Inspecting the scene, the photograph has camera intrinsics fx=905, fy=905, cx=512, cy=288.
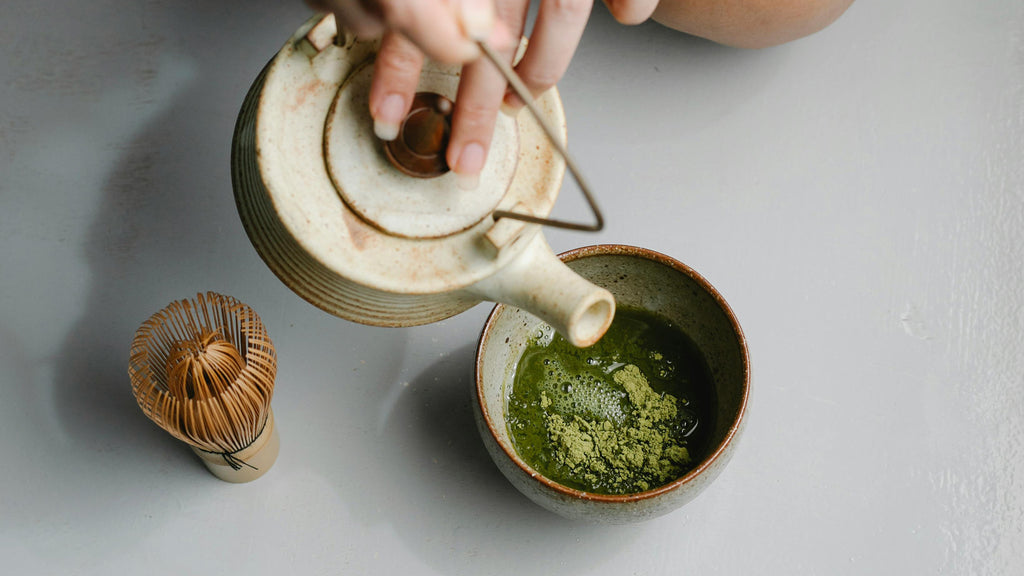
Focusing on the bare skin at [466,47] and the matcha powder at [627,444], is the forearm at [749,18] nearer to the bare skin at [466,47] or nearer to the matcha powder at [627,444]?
the bare skin at [466,47]

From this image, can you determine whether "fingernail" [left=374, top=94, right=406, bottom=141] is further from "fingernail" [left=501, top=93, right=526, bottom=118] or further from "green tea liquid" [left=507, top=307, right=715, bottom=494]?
"green tea liquid" [left=507, top=307, right=715, bottom=494]

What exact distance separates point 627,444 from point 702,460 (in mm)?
81

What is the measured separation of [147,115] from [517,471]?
588 millimetres

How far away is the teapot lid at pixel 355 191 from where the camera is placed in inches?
22.2

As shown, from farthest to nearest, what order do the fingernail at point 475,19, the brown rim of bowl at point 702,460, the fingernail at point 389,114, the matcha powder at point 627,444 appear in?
the matcha powder at point 627,444, the brown rim of bowl at point 702,460, the fingernail at point 389,114, the fingernail at point 475,19

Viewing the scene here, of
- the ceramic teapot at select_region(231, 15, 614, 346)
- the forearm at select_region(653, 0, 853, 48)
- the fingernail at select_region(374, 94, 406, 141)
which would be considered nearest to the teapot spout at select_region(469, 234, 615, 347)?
the ceramic teapot at select_region(231, 15, 614, 346)

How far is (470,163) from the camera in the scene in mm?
561

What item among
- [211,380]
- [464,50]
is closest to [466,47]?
[464,50]

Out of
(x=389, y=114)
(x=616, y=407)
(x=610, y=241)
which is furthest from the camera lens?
(x=610, y=241)

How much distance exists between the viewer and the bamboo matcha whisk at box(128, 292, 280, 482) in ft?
2.45

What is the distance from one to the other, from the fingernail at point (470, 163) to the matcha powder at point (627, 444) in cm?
35

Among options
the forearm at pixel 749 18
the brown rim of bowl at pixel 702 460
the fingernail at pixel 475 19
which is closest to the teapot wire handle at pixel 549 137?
the fingernail at pixel 475 19

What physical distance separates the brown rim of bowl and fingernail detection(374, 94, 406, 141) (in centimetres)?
25

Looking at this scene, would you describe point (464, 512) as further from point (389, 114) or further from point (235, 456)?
point (389, 114)
